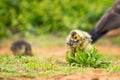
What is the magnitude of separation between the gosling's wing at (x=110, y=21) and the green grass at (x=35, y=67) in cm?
481

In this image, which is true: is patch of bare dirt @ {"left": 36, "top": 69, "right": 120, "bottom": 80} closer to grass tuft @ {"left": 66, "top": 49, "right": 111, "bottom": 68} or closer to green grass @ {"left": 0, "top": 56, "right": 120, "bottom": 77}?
green grass @ {"left": 0, "top": 56, "right": 120, "bottom": 77}

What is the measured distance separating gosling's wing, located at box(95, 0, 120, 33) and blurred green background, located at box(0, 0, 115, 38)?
1409 millimetres

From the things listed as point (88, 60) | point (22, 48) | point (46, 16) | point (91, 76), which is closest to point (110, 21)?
point (46, 16)

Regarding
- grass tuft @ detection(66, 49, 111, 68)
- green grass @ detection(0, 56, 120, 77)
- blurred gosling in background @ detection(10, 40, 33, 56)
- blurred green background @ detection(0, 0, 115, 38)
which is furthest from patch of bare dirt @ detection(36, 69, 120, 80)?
blurred green background @ detection(0, 0, 115, 38)

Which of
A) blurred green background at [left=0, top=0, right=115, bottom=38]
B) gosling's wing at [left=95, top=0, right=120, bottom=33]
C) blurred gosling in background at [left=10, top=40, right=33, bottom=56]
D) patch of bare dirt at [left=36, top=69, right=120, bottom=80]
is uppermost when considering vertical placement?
blurred green background at [left=0, top=0, right=115, bottom=38]

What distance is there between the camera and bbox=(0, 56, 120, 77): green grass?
4289 millimetres

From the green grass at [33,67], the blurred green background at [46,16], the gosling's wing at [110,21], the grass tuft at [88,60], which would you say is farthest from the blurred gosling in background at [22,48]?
the grass tuft at [88,60]

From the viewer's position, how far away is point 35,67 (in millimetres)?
4562

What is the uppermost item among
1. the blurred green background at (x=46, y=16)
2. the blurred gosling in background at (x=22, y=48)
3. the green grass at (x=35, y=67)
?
the blurred green background at (x=46, y=16)

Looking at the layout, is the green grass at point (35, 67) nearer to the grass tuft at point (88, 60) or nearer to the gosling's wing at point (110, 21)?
the grass tuft at point (88, 60)

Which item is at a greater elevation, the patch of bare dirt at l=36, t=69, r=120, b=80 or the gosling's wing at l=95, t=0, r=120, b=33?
the gosling's wing at l=95, t=0, r=120, b=33

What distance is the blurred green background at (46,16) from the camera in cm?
1118

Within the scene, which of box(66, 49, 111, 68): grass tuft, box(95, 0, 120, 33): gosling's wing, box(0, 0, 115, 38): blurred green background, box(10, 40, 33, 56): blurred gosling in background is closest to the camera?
box(66, 49, 111, 68): grass tuft

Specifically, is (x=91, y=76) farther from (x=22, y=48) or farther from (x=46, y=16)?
(x=46, y=16)
